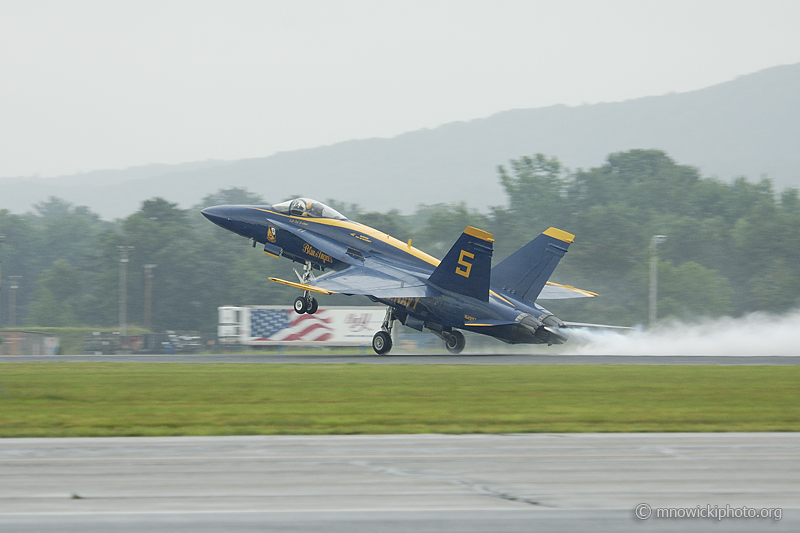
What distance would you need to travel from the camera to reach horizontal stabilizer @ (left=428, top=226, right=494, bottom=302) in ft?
107

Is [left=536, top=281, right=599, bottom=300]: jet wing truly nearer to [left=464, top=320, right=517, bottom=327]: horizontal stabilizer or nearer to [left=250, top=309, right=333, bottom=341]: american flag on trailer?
[left=464, top=320, right=517, bottom=327]: horizontal stabilizer

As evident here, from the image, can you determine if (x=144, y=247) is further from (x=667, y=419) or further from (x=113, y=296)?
(x=667, y=419)

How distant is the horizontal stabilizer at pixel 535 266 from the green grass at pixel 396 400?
6813mm

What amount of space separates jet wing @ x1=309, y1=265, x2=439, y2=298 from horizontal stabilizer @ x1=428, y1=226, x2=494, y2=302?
874 millimetres

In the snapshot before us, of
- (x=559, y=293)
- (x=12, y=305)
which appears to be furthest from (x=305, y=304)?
(x=12, y=305)

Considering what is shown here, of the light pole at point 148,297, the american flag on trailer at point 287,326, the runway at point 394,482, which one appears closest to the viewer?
the runway at point 394,482

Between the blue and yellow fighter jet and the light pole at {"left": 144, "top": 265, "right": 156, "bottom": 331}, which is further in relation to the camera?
the light pole at {"left": 144, "top": 265, "right": 156, "bottom": 331}

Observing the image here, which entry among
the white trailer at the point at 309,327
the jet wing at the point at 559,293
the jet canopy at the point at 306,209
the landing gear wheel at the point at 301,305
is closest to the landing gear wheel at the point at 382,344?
the landing gear wheel at the point at 301,305

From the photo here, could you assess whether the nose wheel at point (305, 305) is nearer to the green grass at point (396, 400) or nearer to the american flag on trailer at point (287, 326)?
the green grass at point (396, 400)

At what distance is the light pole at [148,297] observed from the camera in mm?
98938

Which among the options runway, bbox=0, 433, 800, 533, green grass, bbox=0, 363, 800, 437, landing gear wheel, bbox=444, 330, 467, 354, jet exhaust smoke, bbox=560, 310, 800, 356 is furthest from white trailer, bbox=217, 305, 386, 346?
runway, bbox=0, 433, 800, 533

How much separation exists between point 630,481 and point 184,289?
95231 mm

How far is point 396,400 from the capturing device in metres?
19.5

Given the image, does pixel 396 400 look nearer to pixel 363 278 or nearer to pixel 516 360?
pixel 516 360
